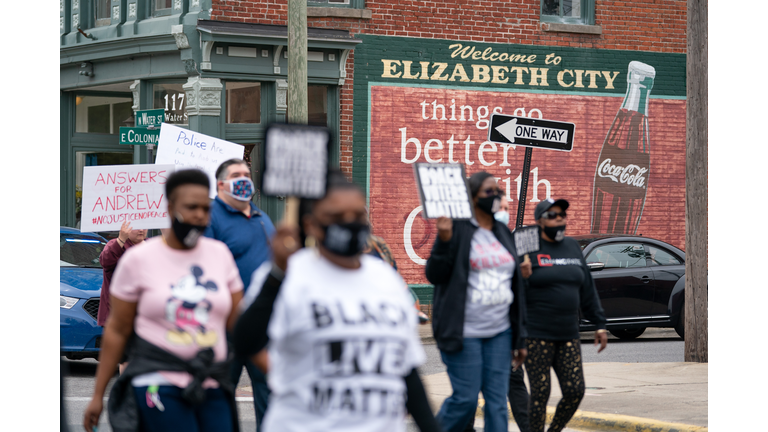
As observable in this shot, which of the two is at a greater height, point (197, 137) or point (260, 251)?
point (197, 137)

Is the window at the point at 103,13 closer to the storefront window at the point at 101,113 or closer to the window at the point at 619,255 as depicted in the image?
the storefront window at the point at 101,113

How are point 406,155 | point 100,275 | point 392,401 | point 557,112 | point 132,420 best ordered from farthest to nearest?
point 557,112
point 406,155
point 100,275
point 132,420
point 392,401

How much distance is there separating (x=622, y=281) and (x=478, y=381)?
9.00 metres

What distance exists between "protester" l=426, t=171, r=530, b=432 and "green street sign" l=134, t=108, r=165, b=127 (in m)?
9.92

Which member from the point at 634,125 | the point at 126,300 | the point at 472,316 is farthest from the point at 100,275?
the point at 634,125

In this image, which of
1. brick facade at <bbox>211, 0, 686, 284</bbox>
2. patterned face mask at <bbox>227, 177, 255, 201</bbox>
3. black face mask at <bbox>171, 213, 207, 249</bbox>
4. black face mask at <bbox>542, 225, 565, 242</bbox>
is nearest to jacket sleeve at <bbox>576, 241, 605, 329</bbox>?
black face mask at <bbox>542, 225, 565, 242</bbox>

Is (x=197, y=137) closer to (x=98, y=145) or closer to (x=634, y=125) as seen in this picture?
(x=98, y=145)

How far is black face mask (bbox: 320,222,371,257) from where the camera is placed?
330 centimetres

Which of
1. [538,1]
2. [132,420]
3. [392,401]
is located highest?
[538,1]

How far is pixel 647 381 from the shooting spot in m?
10.5

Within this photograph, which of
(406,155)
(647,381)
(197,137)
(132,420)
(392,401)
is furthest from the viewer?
(406,155)

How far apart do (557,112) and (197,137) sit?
11.1 meters

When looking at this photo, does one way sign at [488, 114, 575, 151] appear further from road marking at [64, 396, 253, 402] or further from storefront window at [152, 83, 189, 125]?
storefront window at [152, 83, 189, 125]

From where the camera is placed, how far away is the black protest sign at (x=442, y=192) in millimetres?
5973
